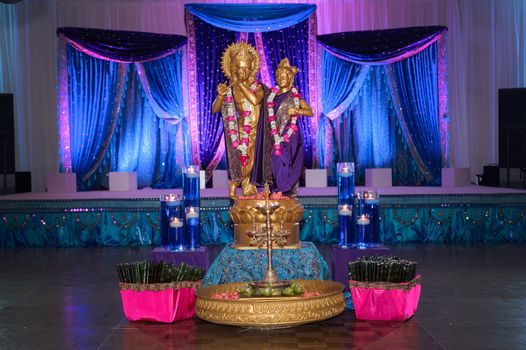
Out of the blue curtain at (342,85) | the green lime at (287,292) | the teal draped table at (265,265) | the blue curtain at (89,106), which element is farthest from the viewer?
the blue curtain at (342,85)

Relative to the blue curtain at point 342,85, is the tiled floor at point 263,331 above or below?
below

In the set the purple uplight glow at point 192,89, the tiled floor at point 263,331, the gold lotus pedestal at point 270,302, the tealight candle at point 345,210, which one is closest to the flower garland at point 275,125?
the tealight candle at point 345,210

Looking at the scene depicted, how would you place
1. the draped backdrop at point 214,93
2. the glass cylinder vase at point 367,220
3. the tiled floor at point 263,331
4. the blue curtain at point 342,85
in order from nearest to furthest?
the tiled floor at point 263,331
the glass cylinder vase at point 367,220
the draped backdrop at point 214,93
the blue curtain at point 342,85

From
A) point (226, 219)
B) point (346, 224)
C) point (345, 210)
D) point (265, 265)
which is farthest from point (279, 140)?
point (226, 219)

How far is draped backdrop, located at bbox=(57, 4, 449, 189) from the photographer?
1214 centimetres

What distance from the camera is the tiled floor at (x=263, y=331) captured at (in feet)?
15.9

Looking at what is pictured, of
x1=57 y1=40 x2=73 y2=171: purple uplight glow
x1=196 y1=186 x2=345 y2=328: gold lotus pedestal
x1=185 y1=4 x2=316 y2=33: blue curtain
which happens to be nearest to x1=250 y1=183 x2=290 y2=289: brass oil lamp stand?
x1=196 y1=186 x2=345 y2=328: gold lotus pedestal

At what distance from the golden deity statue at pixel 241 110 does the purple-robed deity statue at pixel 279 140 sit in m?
0.07

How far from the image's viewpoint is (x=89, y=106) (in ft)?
40.4

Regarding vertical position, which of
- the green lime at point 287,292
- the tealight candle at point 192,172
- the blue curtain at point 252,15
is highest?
the blue curtain at point 252,15

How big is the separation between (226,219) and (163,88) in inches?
132

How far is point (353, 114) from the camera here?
496 inches

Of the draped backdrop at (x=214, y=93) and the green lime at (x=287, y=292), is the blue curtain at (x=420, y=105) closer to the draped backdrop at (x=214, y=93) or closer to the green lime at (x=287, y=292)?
the draped backdrop at (x=214, y=93)

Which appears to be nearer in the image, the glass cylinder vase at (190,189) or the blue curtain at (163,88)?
the glass cylinder vase at (190,189)
